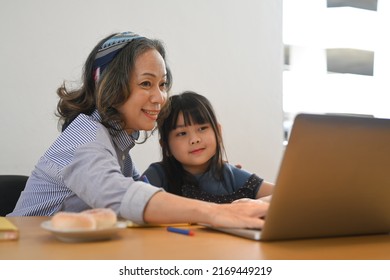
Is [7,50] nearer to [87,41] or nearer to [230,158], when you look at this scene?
[87,41]

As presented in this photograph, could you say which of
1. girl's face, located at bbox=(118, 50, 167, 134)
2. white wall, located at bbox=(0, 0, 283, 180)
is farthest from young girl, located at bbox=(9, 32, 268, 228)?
white wall, located at bbox=(0, 0, 283, 180)

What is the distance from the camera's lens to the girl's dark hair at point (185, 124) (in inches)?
71.4

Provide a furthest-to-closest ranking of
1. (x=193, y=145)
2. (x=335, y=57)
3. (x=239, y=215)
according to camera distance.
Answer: (x=335, y=57) → (x=193, y=145) → (x=239, y=215)

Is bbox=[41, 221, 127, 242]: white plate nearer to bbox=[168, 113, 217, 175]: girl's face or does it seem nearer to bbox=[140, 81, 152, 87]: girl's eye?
bbox=[140, 81, 152, 87]: girl's eye

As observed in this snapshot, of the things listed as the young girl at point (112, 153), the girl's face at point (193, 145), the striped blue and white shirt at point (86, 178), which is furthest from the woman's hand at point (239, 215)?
the girl's face at point (193, 145)

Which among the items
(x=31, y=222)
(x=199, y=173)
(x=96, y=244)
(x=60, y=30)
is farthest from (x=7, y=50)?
(x=96, y=244)

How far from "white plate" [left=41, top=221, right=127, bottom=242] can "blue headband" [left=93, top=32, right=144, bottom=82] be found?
0.76 metres

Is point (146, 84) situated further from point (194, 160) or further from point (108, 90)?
point (194, 160)

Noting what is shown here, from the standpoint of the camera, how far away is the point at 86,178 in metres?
1.11

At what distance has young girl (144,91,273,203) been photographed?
1786 mm

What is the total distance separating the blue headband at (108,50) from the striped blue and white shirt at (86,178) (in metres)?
0.15

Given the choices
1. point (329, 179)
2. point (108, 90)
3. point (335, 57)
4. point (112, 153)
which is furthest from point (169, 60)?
point (329, 179)

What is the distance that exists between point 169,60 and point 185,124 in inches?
45.7

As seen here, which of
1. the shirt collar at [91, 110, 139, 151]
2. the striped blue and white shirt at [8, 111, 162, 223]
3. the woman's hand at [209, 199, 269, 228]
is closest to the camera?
the woman's hand at [209, 199, 269, 228]
